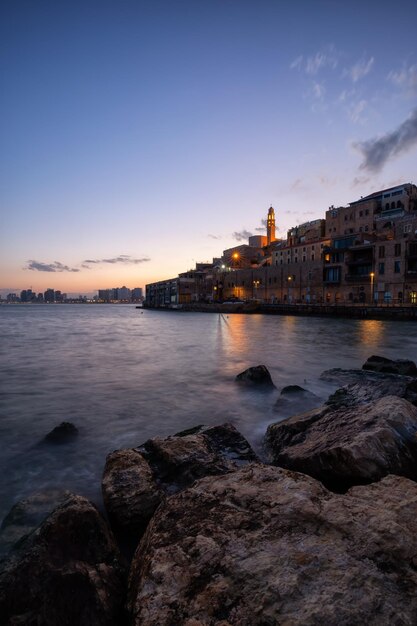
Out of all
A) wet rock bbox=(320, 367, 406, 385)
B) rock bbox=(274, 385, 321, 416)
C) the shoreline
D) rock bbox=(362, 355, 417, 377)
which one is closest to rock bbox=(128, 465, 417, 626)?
rock bbox=(274, 385, 321, 416)

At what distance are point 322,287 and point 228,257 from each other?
1942 inches

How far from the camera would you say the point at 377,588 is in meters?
1.92

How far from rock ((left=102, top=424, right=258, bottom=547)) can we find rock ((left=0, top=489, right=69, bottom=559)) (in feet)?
2.54

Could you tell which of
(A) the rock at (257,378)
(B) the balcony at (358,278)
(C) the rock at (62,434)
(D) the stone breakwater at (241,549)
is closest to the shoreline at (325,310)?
(B) the balcony at (358,278)

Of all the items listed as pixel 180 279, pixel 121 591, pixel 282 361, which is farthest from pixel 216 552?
pixel 180 279

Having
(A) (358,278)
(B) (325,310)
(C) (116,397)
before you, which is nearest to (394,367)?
(C) (116,397)

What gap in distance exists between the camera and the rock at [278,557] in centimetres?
183

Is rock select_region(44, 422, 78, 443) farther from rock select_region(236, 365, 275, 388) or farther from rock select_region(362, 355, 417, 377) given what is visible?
rock select_region(362, 355, 417, 377)

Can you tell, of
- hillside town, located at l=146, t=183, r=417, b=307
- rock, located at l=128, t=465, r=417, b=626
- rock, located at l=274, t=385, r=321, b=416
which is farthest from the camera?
hillside town, located at l=146, t=183, r=417, b=307

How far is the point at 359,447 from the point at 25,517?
13.0 feet

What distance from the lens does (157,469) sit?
434cm

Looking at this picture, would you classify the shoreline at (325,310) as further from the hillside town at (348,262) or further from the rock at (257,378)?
the rock at (257,378)

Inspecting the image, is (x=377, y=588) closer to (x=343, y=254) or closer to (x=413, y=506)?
(x=413, y=506)

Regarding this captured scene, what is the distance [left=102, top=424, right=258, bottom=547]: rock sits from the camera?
142 inches
